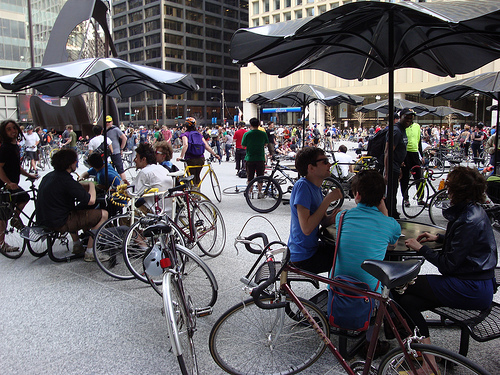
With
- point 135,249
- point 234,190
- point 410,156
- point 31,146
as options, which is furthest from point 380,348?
point 31,146

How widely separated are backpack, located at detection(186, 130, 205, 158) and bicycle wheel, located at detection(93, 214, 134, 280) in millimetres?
3991

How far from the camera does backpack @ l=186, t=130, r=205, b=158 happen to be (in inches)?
357

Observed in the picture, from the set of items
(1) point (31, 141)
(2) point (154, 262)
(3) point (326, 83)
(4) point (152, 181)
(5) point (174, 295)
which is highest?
(3) point (326, 83)

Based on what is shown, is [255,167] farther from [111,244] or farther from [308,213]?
[308,213]

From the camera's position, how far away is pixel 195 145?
9.11 m

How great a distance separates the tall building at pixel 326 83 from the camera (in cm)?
5588

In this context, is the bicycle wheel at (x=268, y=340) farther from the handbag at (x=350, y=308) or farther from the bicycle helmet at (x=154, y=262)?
the bicycle helmet at (x=154, y=262)

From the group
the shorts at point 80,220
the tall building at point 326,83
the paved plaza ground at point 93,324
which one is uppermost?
the tall building at point 326,83

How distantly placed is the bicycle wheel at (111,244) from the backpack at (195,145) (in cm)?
399

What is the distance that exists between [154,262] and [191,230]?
2323 millimetres

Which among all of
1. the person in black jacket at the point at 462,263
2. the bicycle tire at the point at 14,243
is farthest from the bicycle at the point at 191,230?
the person in black jacket at the point at 462,263

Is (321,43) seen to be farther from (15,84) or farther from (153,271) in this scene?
(15,84)

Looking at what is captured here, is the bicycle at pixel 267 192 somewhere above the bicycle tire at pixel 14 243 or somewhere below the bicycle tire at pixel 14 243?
above

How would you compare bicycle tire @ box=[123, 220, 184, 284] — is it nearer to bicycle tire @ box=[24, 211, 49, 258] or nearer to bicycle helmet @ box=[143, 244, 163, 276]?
bicycle helmet @ box=[143, 244, 163, 276]
